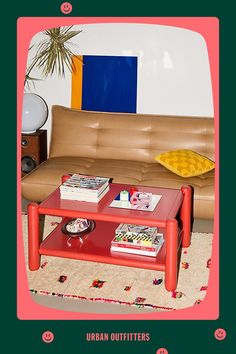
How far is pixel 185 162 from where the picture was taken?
3.52m

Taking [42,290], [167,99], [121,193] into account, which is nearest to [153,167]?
[167,99]

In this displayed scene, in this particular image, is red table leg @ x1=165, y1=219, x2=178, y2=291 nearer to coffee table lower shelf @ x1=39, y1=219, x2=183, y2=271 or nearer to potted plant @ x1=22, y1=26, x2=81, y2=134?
coffee table lower shelf @ x1=39, y1=219, x2=183, y2=271

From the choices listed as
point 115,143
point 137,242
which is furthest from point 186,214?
point 115,143

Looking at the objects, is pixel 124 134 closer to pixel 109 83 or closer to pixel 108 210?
pixel 109 83

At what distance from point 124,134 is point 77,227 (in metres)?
1.13

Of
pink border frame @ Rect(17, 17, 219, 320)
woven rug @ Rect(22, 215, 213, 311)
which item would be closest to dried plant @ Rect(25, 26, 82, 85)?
woven rug @ Rect(22, 215, 213, 311)

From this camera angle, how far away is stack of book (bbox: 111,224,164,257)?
275cm

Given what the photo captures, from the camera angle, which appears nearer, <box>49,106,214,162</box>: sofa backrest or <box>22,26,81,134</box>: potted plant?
<box>49,106,214,162</box>: sofa backrest

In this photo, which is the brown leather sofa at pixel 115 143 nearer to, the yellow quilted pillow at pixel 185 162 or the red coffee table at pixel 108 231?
the yellow quilted pillow at pixel 185 162

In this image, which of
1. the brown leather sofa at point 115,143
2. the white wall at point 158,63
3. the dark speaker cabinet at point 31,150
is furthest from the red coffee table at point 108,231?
the white wall at point 158,63

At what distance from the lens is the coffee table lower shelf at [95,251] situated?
2.68m

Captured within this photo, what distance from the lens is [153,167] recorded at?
3.71 metres

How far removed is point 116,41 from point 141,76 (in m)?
0.34
